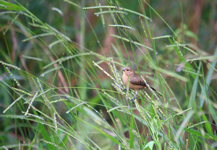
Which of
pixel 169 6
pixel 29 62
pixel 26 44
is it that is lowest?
pixel 29 62

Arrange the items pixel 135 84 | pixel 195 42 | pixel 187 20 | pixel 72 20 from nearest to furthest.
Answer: pixel 135 84 < pixel 195 42 < pixel 187 20 < pixel 72 20

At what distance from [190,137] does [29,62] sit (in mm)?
3401

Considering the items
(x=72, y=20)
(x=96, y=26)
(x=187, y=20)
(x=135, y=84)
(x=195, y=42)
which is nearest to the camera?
(x=135, y=84)

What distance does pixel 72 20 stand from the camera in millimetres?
5273

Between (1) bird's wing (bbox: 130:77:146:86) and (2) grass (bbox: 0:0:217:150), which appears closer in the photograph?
(2) grass (bbox: 0:0:217:150)

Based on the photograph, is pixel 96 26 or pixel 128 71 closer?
pixel 128 71

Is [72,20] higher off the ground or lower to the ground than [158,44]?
higher

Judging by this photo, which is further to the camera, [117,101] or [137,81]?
[137,81]

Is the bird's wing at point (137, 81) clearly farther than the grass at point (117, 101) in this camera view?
Yes

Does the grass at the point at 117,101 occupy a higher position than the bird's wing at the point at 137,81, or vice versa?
the grass at the point at 117,101

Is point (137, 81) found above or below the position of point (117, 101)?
below

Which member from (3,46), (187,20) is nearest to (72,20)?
(3,46)

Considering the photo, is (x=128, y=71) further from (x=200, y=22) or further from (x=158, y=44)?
(x=200, y=22)

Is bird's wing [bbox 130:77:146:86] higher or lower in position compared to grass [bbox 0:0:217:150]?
lower
